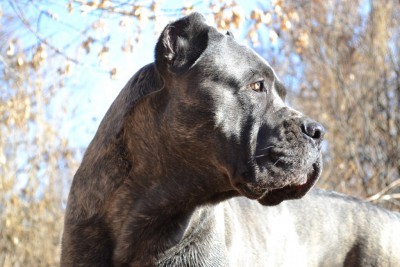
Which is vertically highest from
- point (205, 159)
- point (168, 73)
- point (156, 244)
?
point (168, 73)

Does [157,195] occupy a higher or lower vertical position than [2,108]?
higher

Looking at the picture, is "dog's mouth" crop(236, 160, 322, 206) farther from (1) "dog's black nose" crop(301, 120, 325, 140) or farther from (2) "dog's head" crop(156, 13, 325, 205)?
(1) "dog's black nose" crop(301, 120, 325, 140)

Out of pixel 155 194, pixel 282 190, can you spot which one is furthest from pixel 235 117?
pixel 155 194

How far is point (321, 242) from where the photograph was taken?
590 centimetres

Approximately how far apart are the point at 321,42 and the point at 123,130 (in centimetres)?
675

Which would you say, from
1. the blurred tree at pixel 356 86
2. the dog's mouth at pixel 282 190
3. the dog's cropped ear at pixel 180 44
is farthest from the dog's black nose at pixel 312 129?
the blurred tree at pixel 356 86

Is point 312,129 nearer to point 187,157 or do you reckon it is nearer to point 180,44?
point 187,157

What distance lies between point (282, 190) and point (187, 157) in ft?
1.82

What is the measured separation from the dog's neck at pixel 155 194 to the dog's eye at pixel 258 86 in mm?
521

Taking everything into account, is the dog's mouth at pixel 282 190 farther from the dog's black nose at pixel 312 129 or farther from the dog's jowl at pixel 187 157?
the dog's black nose at pixel 312 129

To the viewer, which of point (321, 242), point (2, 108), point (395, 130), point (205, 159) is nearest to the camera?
point (205, 159)

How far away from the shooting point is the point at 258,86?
4.53m

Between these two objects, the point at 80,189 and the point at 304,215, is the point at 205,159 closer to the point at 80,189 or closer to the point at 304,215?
the point at 80,189

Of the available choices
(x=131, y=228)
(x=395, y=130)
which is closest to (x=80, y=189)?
(x=131, y=228)
